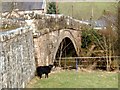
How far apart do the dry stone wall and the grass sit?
0.46 m

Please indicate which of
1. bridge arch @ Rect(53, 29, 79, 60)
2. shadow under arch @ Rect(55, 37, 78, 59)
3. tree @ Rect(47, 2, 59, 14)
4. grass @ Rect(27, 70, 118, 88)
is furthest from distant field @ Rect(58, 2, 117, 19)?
grass @ Rect(27, 70, 118, 88)

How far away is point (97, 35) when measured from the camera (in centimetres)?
2014

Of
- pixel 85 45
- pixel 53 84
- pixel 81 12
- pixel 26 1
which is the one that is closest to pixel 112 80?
pixel 53 84

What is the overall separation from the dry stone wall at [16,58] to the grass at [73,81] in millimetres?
460

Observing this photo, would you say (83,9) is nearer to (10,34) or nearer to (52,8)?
(52,8)

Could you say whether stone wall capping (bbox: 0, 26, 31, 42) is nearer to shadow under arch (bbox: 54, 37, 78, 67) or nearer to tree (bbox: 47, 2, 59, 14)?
shadow under arch (bbox: 54, 37, 78, 67)

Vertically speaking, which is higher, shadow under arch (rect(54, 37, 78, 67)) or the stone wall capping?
the stone wall capping

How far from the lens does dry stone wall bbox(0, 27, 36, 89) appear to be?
8.16 metres

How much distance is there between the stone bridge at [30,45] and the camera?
845 centimetres

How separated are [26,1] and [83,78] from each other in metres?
29.0

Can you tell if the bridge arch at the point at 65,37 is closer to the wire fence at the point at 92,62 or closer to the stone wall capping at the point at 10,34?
the wire fence at the point at 92,62

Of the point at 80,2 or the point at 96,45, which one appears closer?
the point at 96,45

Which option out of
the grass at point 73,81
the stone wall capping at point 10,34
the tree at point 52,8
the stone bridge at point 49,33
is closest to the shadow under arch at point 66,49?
the stone bridge at point 49,33

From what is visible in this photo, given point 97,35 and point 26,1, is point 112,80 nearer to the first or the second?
point 97,35
